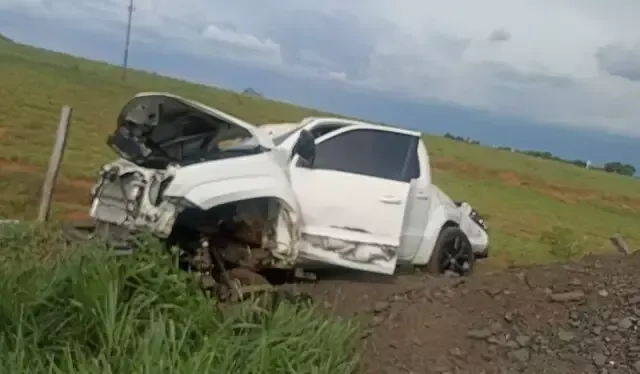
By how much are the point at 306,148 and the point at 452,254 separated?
7.90ft

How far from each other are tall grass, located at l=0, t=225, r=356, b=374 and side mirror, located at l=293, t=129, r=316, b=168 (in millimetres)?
1763

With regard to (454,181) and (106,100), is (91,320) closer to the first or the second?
(454,181)

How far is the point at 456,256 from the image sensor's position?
930 cm

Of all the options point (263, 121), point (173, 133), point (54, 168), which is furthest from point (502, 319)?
point (263, 121)

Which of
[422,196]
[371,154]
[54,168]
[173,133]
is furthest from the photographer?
[54,168]

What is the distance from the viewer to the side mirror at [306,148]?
7.71 meters

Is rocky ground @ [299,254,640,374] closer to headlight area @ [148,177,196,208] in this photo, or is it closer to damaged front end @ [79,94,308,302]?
damaged front end @ [79,94,308,302]

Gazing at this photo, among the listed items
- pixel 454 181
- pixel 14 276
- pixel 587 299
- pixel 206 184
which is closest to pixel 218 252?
pixel 206 184

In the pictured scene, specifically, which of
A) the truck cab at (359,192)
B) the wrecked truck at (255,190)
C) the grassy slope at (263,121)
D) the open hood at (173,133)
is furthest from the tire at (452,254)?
the grassy slope at (263,121)

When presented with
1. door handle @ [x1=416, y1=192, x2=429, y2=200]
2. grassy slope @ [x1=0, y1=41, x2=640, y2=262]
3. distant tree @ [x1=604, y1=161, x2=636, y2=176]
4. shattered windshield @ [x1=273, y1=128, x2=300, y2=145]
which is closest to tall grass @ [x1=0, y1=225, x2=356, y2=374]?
shattered windshield @ [x1=273, y1=128, x2=300, y2=145]

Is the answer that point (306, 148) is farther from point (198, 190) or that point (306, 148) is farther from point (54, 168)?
point (54, 168)

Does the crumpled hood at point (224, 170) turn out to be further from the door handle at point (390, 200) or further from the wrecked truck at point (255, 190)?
the door handle at point (390, 200)

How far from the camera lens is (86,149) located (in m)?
25.8

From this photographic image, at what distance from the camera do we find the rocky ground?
611cm
